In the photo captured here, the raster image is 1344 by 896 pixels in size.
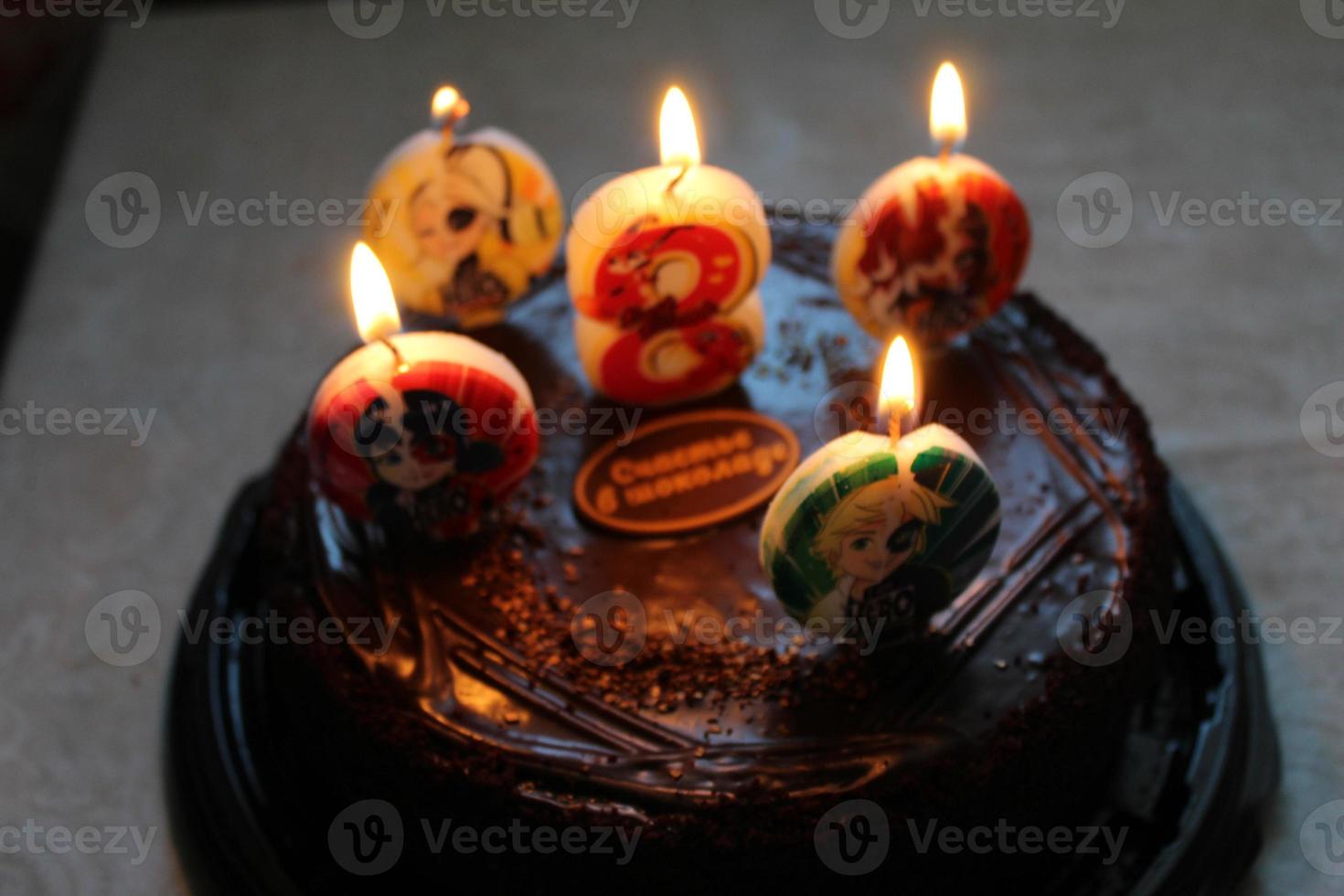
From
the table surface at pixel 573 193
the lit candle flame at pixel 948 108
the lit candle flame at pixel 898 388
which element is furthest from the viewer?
the table surface at pixel 573 193

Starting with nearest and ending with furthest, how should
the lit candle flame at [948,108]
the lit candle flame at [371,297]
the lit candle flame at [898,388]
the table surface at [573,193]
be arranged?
1. the lit candle flame at [898,388]
2. the lit candle flame at [371,297]
3. the lit candle flame at [948,108]
4. the table surface at [573,193]

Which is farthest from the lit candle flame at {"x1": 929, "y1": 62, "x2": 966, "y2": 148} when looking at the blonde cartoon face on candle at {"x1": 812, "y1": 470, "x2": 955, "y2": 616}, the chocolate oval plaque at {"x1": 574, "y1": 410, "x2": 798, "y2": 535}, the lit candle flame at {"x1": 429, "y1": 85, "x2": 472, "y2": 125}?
the lit candle flame at {"x1": 429, "y1": 85, "x2": 472, "y2": 125}

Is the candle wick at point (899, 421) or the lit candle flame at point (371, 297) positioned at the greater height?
the lit candle flame at point (371, 297)

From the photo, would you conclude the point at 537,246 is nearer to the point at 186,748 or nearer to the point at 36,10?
the point at 186,748

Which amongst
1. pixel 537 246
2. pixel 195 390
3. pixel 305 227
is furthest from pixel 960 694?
pixel 305 227

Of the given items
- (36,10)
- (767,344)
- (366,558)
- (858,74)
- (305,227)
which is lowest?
(366,558)

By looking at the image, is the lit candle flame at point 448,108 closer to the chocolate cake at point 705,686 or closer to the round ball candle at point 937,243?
the chocolate cake at point 705,686

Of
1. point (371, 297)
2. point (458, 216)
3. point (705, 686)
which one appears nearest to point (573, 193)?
point (458, 216)

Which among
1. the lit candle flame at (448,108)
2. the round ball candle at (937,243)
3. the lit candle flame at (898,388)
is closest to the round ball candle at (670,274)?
the round ball candle at (937,243)

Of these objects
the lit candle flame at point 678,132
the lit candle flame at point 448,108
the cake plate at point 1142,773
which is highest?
the lit candle flame at point 448,108
